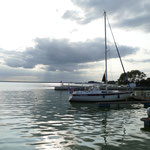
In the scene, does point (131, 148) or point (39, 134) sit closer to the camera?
point (131, 148)

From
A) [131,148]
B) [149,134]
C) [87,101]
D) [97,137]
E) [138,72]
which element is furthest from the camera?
[138,72]

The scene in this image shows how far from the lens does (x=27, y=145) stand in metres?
10.9

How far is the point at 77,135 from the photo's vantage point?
517 inches

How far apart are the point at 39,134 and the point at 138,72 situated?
12594 centimetres

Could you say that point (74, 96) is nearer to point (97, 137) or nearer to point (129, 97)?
point (129, 97)

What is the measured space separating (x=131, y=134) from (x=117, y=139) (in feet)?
6.06

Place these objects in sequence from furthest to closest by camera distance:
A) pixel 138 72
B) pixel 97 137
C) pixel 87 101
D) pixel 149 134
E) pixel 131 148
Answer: pixel 138 72 → pixel 87 101 → pixel 149 134 → pixel 97 137 → pixel 131 148

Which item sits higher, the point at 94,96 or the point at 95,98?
the point at 94,96

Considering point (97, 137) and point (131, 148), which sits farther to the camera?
point (97, 137)

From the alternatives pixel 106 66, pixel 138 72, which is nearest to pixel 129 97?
pixel 106 66

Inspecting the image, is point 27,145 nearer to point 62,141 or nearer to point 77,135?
point 62,141

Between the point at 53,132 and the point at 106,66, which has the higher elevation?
the point at 106,66

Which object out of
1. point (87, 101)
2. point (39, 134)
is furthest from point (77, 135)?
point (87, 101)

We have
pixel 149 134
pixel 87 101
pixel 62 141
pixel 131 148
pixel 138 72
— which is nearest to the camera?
pixel 131 148
